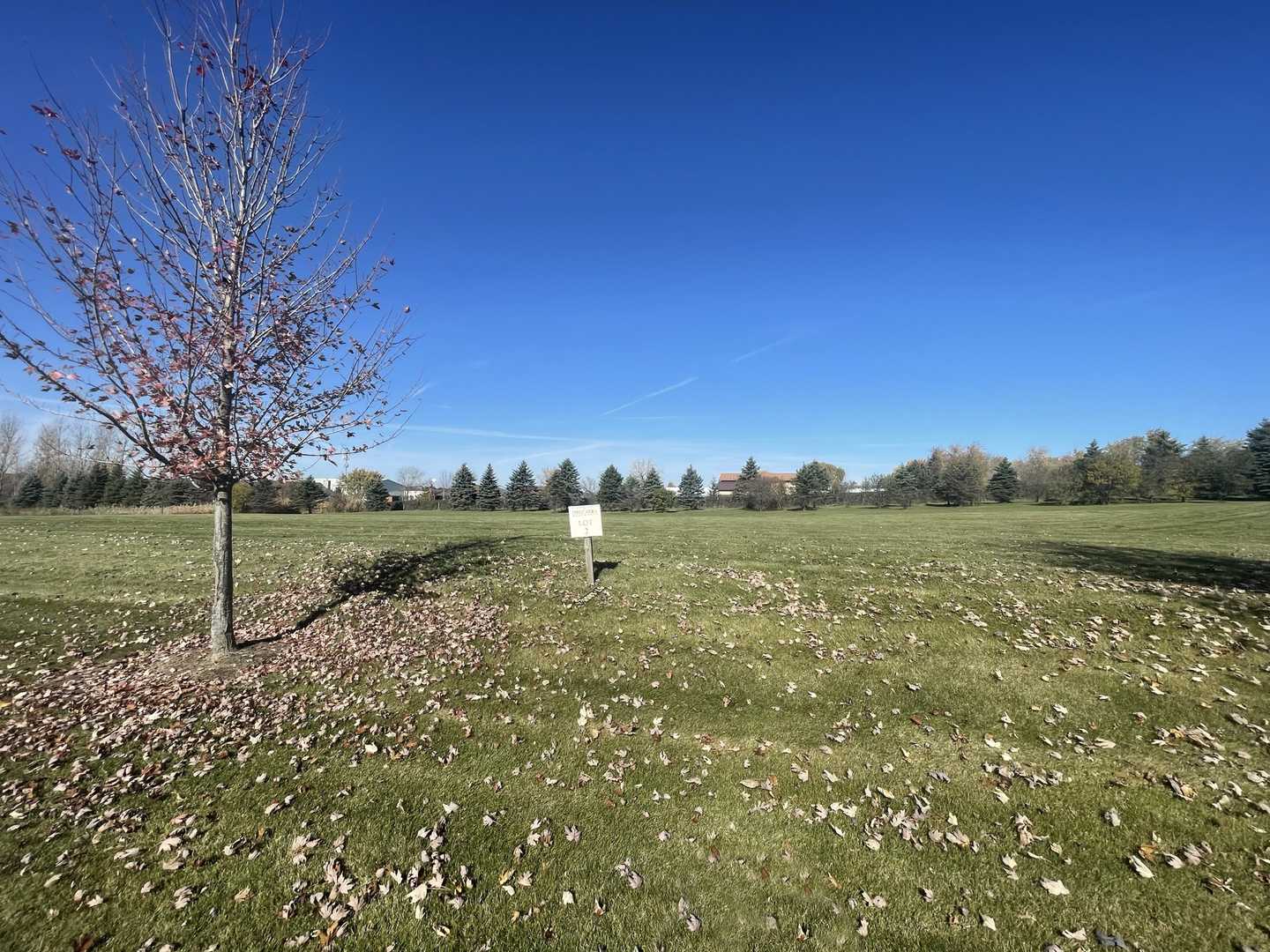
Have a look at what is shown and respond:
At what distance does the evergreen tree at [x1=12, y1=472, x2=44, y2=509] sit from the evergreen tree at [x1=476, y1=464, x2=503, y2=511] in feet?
157

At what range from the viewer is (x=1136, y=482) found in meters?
66.4

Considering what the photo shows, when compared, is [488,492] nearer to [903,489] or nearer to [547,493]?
[547,493]

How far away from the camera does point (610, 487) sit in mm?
76688

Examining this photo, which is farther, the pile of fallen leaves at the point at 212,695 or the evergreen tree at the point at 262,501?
the evergreen tree at the point at 262,501

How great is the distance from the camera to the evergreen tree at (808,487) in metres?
77.0

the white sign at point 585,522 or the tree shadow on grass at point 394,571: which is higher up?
the white sign at point 585,522

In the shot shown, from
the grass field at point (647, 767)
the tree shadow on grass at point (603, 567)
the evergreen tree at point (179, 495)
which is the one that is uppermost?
the evergreen tree at point (179, 495)

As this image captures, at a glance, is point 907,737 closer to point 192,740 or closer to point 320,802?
point 320,802

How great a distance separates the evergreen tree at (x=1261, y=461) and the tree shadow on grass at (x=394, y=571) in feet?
275

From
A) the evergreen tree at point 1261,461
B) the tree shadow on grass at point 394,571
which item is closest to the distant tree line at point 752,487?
the evergreen tree at point 1261,461

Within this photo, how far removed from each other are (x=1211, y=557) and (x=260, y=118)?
25065 millimetres

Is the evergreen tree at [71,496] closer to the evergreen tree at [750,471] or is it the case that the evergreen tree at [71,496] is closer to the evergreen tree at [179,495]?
the evergreen tree at [179,495]

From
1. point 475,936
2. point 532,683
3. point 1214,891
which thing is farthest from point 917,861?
point 532,683

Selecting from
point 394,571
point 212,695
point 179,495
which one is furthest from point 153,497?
point 212,695
